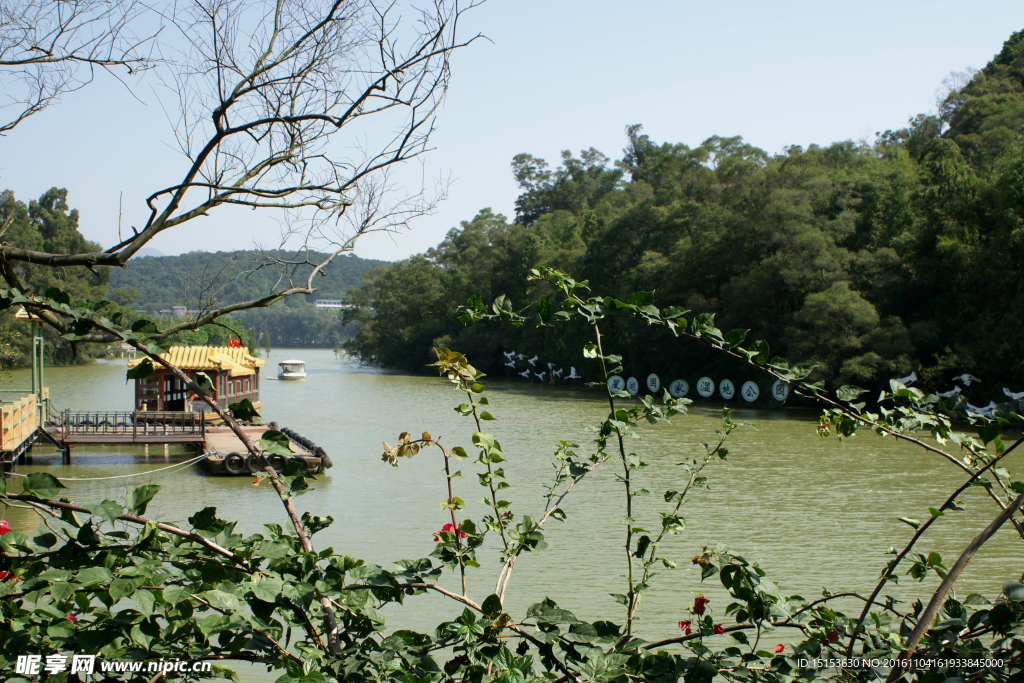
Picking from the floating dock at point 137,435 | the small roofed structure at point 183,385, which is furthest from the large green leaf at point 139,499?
the small roofed structure at point 183,385

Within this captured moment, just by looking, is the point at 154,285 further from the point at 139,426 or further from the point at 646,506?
the point at 646,506

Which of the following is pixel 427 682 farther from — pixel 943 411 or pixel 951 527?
pixel 951 527

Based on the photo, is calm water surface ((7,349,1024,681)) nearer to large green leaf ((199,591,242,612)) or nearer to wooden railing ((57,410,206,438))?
wooden railing ((57,410,206,438))

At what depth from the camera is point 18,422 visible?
11.0 meters

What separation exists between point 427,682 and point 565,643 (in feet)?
0.91

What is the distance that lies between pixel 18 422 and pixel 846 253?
19.7 metres

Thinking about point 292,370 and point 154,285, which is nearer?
point 292,370

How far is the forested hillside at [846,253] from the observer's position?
62.4 ft

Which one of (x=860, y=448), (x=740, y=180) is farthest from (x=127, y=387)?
(x=860, y=448)

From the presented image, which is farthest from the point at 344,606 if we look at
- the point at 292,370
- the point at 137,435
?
the point at 292,370

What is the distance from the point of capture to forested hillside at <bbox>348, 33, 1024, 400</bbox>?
19.0m

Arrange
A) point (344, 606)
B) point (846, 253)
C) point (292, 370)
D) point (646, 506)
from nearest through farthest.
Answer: point (344, 606)
point (646, 506)
point (846, 253)
point (292, 370)

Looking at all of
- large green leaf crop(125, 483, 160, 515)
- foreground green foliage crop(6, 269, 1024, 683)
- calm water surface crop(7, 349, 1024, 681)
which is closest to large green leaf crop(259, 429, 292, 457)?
foreground green foliage crop(6, 269, 1024, 683)

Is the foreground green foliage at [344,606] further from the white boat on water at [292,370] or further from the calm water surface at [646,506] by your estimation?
the white boat on water at [292,370]
